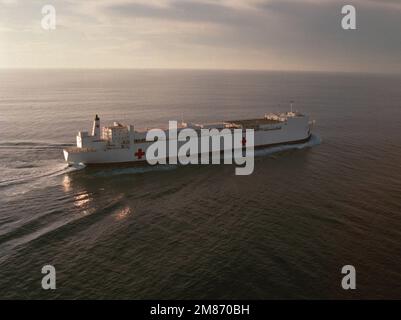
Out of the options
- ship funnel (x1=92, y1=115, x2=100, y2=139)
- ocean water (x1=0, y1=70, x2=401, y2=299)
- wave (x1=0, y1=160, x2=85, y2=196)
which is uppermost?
ship funnel (x1=92, y1=115, x2=100, y2=139)

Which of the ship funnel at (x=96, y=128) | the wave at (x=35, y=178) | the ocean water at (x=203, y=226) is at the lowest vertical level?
the ocean water at (x=203, y=226)

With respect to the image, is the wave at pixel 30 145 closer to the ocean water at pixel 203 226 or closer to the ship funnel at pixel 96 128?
the ocean water at pixel 203 226

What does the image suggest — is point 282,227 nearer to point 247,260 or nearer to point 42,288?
point 247,260

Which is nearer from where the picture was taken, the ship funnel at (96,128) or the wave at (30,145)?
the ship funnel at (96,128)

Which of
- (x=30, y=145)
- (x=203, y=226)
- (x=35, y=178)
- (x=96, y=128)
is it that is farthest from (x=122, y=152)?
(x=203, y=226)

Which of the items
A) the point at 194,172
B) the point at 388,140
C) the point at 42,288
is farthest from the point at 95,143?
the point at 388,140

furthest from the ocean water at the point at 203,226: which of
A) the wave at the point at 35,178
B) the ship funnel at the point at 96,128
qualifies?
the ship funnel at the point at 96,128

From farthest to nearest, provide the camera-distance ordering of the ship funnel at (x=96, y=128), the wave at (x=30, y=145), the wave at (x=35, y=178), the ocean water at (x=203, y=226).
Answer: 1. the wave at (x=30, y=145)
2. the ship funnel at (x=96, y=128)
3. the wave at (x=35, y=178)
4. the ocean water at (x=203, y=226)

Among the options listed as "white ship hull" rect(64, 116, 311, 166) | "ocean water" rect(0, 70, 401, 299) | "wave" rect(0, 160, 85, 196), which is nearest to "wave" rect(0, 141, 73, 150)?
"ocean water" rect(0, 70, 401, 299)

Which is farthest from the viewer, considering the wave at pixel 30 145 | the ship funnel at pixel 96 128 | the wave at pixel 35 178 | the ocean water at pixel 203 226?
the wave at pixel 30 145

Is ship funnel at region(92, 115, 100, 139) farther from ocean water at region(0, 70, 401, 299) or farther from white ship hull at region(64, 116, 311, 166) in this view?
ocean water at region(0, 70, 401, 299)

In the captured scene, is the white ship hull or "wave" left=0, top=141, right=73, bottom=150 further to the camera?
"wave" left=0, top=141, right=73, bottom=150
